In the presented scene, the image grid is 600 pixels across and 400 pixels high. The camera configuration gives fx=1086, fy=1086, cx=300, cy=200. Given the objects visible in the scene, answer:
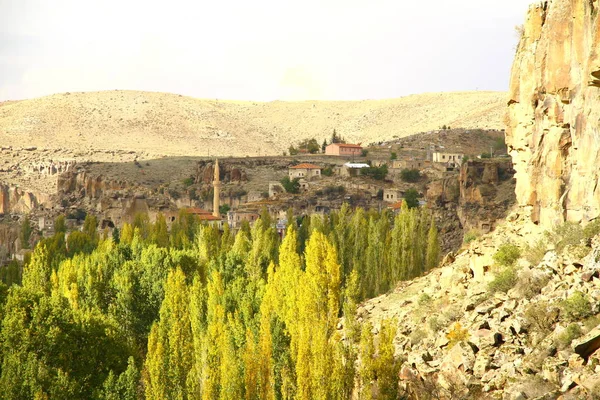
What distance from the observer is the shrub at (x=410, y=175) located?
273ft

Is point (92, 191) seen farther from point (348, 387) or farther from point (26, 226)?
point (348, 387)

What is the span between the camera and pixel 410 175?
273 feet

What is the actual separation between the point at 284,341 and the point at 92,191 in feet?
228

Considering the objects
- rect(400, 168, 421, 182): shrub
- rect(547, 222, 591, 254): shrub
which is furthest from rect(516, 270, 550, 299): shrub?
rect(400, 168, 421, 182): shrub

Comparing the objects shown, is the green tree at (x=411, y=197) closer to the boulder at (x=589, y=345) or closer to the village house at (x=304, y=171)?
the village house at (x=304, y=171)

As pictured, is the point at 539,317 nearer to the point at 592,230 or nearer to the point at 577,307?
the point at 577,307

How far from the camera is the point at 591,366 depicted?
17.4 metres

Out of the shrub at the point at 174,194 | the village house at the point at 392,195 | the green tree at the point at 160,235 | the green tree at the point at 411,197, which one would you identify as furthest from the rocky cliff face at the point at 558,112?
the shrub at the point at 174,194

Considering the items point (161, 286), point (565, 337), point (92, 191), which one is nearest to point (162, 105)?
point (92, 191)

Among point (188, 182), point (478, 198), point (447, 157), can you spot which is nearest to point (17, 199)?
point (188, 182)

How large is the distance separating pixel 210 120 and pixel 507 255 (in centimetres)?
13814

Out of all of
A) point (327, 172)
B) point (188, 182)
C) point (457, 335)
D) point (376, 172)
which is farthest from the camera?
point (188, 182)

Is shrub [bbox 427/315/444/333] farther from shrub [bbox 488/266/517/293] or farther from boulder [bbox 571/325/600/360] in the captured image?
boulder [bbox 571/325/600/360]

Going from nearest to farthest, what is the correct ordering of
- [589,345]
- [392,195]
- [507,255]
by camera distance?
[589,345]
[507,255]
[392,195]
